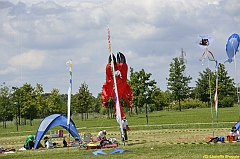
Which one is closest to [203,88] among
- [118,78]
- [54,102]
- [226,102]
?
[226,102]

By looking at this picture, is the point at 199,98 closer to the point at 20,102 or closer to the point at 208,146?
the point at 20,102

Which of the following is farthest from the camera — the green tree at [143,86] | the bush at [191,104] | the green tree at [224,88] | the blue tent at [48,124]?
the bush at [191,104]

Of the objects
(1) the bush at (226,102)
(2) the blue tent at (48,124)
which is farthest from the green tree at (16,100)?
(1) the bush at (226,102)

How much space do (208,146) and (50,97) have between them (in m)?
48.5

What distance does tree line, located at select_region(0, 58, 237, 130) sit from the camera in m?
53.5

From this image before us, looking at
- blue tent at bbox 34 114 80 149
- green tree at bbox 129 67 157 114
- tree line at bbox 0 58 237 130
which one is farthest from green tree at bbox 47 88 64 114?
blue tent at bbox 34 114 80 149

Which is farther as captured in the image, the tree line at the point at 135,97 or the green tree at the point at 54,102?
the green tree at the point at 54,102

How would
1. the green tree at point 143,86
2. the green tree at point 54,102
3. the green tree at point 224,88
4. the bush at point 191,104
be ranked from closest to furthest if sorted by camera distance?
the green tree at point 143,86, the green tree at point 54,102, the green tree at point 224,88, the bush at point 191,104

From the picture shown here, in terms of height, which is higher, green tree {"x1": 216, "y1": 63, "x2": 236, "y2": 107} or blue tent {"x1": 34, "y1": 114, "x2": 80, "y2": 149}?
green tree {"x1": 216, "y1": 63, "x2": 236, "y2": 107}

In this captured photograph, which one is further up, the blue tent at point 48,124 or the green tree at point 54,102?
the green tree at point 54,102

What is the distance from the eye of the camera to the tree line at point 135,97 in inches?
2105

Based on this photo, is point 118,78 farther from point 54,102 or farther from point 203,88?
point 203,88

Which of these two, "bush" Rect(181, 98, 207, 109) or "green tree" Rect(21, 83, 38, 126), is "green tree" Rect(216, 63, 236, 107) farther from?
"green tree" Rect(21, 83, 38, 126)

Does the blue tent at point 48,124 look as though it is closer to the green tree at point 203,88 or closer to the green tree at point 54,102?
the green tree at point 54,102
